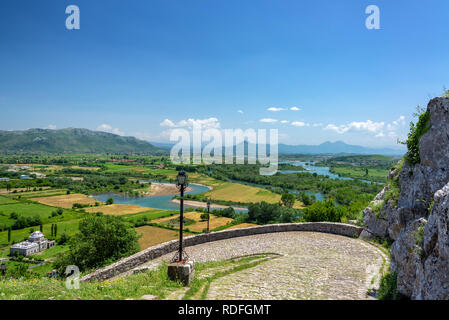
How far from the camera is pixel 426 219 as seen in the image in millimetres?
6703

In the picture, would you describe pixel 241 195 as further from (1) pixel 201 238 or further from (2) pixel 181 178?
(2) pixel 181 178

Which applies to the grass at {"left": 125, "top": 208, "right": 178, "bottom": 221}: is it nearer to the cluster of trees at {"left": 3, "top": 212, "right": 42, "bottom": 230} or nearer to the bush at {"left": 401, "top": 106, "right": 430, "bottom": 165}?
the cluster of trees at {"left": 3, "top": 212, "right": 42, "bottom": 230}

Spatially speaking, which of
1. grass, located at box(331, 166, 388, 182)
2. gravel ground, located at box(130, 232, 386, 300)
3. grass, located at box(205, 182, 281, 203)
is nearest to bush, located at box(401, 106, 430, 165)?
gravel ground, located at box(130, 232, 386, 300)

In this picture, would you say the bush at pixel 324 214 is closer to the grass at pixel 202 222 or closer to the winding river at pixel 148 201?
the grass at pixel 202 222

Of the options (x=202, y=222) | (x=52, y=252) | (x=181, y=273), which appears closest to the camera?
(x=181, y=273)

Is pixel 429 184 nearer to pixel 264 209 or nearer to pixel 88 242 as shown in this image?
pixel 88 242

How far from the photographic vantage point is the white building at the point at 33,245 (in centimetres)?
3362

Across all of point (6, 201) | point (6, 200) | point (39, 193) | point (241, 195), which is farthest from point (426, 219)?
point (39, 193)

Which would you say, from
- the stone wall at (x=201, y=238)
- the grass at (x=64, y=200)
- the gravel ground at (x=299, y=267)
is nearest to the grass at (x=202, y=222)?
the stone wall at (x=201, y=238)

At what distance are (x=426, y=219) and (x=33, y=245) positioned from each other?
144 feet

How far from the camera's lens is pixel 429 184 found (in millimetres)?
7426

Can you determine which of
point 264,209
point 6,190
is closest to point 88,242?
point 264,209

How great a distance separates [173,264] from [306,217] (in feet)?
46.3

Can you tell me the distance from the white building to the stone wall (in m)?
32.8
